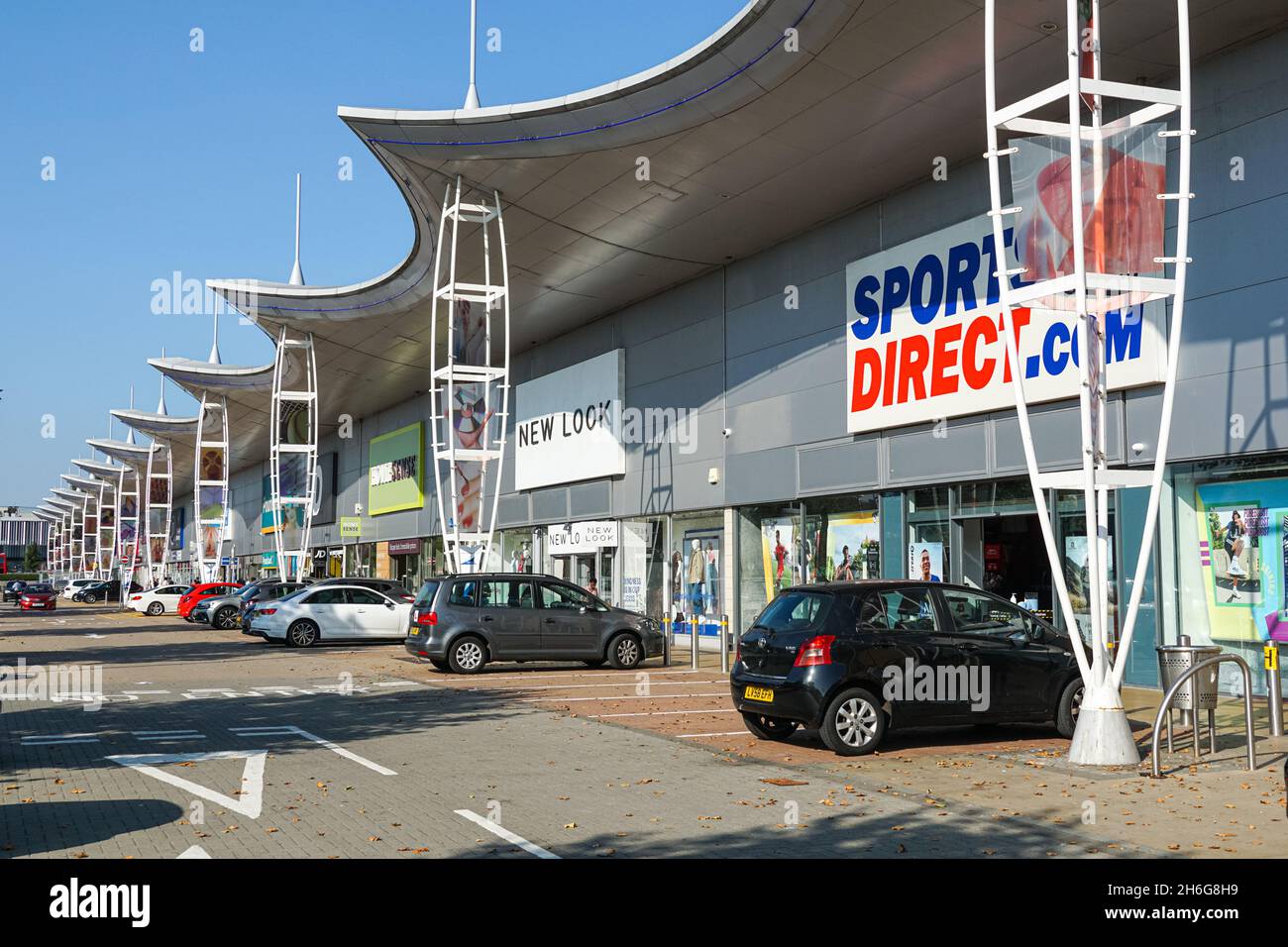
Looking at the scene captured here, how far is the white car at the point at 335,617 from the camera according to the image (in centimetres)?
2962

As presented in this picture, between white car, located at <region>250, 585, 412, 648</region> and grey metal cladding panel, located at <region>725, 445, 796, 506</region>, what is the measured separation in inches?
331

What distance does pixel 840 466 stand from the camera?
2338 centimetres

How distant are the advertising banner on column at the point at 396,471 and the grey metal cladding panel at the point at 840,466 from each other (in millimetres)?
27632

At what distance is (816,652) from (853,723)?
30.5 inches

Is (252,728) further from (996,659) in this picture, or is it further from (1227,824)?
(1227,824)

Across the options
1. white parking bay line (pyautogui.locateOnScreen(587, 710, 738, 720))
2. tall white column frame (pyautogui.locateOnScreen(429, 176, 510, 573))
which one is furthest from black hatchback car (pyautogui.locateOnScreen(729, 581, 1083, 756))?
tall white column frame (pyautogui.locateOnScreen(429, 176, 510, 573))

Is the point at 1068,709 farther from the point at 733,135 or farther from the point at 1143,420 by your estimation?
the point at 733,135

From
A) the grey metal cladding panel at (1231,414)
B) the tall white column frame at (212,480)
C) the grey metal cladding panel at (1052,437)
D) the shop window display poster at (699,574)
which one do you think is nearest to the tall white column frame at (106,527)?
the tall white column frame at (212,480)

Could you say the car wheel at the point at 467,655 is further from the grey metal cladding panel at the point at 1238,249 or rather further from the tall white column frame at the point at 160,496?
the tall white column frame at the point at 160,496

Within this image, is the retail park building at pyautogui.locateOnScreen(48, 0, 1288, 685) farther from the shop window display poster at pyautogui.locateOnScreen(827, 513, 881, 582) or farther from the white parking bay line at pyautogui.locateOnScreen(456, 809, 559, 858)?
the white parking bay line at pyautogui.locateOnScreen(456, 809, 559, 858)

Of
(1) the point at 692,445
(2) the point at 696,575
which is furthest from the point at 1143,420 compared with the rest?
(2) the point at 696,575

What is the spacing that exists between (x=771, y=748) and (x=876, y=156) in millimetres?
12320

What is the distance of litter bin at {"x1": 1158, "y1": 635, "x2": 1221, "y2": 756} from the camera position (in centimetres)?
1098

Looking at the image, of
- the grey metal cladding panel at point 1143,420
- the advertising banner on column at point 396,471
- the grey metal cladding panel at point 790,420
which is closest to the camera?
the grey metal cladding panel at point 1143,420
